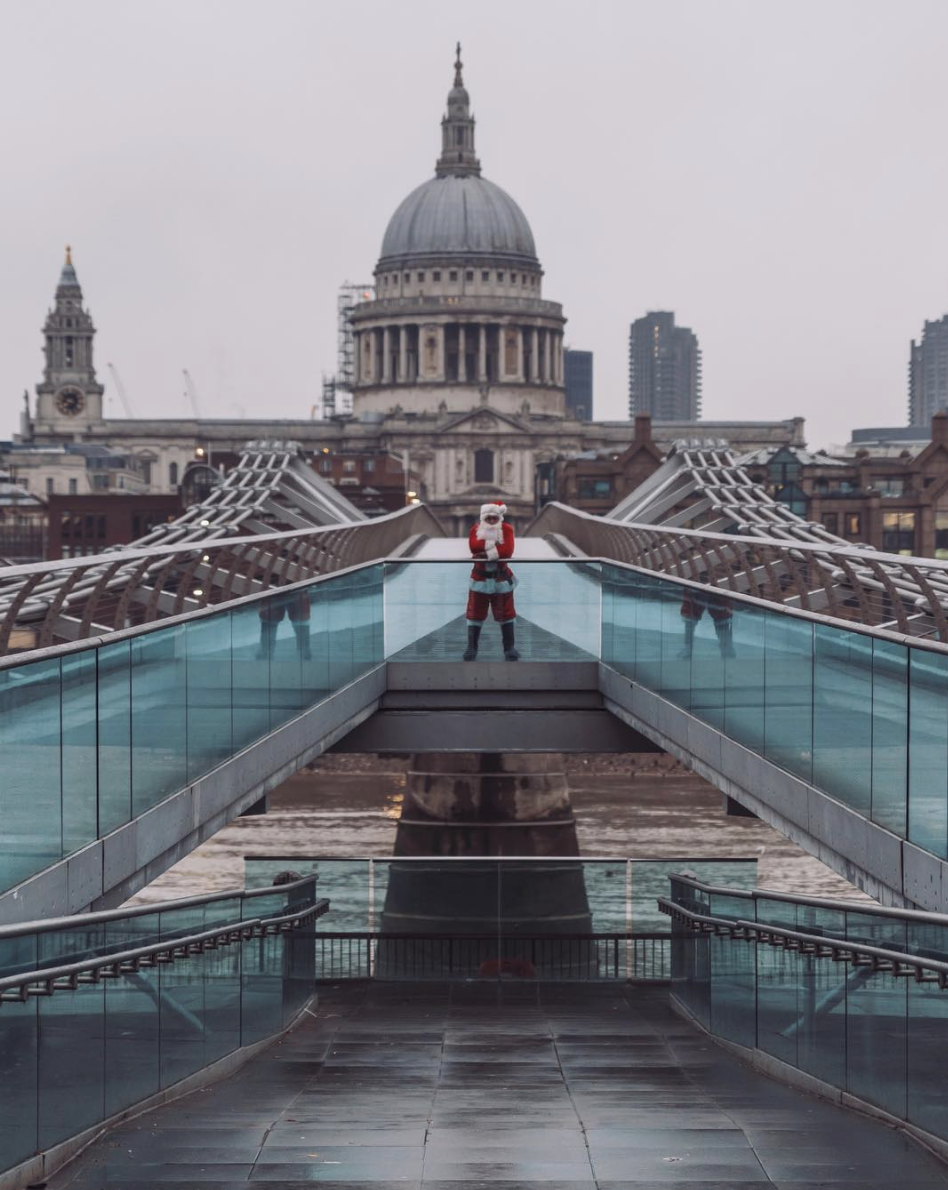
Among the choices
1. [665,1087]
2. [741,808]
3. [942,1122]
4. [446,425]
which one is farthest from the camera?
[446,425]

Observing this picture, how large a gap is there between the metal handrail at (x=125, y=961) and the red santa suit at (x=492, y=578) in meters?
5.90

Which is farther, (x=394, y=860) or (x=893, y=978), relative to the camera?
→ (x=394, y=860)

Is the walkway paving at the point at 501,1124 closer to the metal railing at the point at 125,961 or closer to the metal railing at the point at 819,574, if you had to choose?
the metal railing at the point at 125,961

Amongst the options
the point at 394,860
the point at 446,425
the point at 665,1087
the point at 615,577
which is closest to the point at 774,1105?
the point at 665,1087

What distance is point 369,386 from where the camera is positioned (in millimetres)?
183875

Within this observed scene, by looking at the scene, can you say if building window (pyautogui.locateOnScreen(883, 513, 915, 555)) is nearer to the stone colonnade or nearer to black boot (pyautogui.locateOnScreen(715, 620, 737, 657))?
the stone colonnade

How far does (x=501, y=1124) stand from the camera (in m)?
9.43

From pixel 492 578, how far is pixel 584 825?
42.4m

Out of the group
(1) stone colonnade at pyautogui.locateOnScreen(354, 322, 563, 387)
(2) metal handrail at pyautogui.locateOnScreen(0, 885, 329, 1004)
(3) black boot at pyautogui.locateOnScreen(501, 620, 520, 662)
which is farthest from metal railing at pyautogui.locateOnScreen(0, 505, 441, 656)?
(1) stone colonnade at pyautogui.locateOnScreen(354, 322, 563, 387)

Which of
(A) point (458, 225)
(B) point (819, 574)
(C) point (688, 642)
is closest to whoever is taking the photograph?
(B) point (819, 574)

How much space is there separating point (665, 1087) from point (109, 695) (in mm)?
3553

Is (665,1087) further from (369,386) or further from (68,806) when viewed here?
(369,386)

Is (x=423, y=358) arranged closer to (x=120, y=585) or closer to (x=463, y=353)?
(x=463, y=353)

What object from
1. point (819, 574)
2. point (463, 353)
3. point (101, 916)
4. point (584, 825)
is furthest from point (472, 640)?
point (463, 353)
